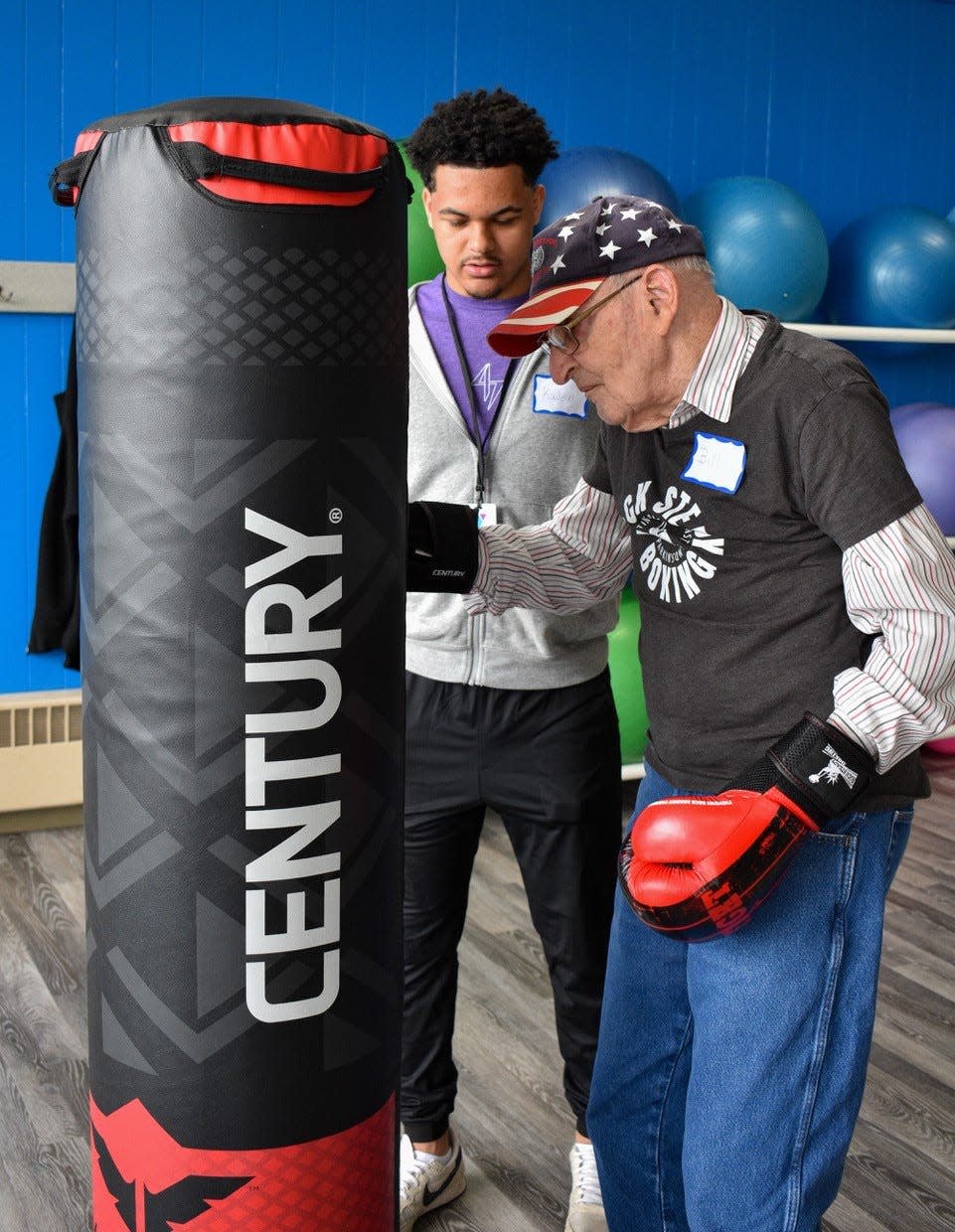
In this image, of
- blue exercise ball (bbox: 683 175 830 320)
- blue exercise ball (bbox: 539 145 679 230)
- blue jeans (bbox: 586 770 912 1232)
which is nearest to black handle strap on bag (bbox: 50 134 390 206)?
blue jeans (bbox: 586 770 912 1232)

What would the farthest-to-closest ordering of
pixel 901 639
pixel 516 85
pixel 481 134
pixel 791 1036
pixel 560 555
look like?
pixel 516 85 → pixel 481 134 → pixel 560 555 → pixel 791 1036 → pixel 901 639

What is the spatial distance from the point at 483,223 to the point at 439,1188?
1.58m

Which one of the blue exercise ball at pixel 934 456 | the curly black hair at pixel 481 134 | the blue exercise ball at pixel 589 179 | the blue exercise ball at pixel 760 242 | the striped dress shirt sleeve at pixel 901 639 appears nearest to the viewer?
the striped dress shirt sleeve at pixel 901 639

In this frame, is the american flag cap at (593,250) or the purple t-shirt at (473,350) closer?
the american flag cap at (593,250)

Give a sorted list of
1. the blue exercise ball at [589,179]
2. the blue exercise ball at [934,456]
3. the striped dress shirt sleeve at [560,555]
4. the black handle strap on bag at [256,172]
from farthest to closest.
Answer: the blue exercise ball at [934,456] → the blue exercise ball at [589,179] → the striped dress shirt sleeve at [560,555] → the black handle strap on bag at [256,172]

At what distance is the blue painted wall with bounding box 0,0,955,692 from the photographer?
379 centimetres

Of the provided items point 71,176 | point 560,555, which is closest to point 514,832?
point 560,555

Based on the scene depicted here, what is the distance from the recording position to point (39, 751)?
390 centimetres

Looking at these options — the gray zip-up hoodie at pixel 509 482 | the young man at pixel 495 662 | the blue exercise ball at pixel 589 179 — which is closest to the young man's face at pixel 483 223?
the young man at pixel 495 662

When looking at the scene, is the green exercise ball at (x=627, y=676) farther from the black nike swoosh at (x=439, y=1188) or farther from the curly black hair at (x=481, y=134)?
the curly black hair at (x=481, y=134)

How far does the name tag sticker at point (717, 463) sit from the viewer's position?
1374mm

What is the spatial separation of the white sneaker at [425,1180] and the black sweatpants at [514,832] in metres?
0.07

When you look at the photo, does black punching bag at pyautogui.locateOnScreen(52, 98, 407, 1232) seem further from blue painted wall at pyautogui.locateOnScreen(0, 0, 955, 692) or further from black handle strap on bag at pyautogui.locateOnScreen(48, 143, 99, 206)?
blue painted wall at pyautogui.locateOnScreen(0, 0, 955, 692)

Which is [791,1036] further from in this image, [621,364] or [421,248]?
[421,248]
